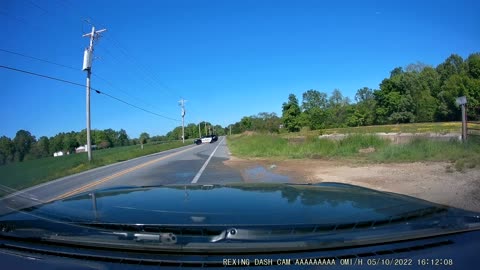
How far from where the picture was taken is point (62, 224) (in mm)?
2869

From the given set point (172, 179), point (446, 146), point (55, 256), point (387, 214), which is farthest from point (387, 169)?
point (55, 256)

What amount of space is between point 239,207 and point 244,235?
903mm

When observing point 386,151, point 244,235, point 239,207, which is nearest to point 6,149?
point 386,151

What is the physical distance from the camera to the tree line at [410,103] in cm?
8975

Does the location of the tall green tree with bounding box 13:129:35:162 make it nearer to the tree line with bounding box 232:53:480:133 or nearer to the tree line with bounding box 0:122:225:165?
the tree line with bounding box 0:122:225:165

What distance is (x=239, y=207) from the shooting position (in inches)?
130

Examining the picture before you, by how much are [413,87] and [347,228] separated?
4616 inches

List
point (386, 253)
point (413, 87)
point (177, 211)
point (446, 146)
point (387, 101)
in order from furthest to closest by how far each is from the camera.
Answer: point (387, 101) → point (413, 87) → point (446, 146) → point (177, 211) → point (386, 253)

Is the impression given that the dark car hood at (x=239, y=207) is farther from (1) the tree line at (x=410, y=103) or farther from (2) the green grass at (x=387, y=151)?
(1) the tree line at (x=410, y=103)

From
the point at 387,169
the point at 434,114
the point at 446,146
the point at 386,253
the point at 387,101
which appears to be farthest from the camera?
the point at 387,101

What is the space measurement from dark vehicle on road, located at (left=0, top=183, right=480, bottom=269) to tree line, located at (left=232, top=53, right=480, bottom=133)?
83764 millimetres

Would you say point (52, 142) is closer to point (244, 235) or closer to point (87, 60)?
point (87, 60)

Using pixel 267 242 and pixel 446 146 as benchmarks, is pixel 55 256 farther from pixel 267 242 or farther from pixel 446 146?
pixel 446 146

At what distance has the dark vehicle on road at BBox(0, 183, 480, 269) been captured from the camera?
2230 millimetres
